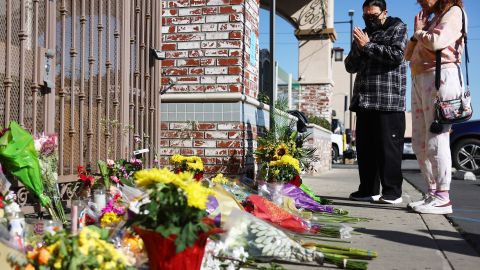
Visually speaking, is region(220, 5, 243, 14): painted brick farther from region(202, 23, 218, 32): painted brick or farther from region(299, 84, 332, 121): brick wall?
region(299, 84, 332, 121): brick wall

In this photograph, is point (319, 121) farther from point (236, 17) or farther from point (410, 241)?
point (410, 241)

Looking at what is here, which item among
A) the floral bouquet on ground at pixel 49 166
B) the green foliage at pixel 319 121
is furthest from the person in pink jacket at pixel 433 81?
the green foliage at pixel 319 121

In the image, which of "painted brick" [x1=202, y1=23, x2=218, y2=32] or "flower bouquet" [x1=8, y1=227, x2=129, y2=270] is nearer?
"flower bouquet" [x1=8, y1=227, x2=129, y2=270]

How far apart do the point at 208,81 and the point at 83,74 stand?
1.69m

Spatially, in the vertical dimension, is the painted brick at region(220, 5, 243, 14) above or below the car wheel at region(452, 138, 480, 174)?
above

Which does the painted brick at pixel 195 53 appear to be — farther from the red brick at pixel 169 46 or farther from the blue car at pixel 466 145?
the blue car at pixel 466 145

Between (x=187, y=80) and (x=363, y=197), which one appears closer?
(x=187, y=80)

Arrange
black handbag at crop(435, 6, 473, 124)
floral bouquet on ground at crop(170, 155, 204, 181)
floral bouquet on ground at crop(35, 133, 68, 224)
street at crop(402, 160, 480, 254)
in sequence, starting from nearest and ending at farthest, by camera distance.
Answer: floral bouquet on ground at crop(35, 133, 68, 224), street at crop(402, 160, 480, 254), floral bouquet on ground at crop(170, 155, 204, 181), black handbag at crop(435, 6, 473, 124)

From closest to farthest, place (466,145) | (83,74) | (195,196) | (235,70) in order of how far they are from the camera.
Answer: (195,196) → (83,74) → (235,70) → (466,145)

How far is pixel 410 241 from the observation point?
144 inches

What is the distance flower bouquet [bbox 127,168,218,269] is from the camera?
6.66 feet

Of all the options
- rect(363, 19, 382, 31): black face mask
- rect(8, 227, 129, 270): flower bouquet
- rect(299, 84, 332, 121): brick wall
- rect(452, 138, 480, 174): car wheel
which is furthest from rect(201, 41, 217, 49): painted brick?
rect(299, 84, 332, 121): brick wall

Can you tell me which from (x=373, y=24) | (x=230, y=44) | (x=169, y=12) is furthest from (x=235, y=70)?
(x=373, y=24)

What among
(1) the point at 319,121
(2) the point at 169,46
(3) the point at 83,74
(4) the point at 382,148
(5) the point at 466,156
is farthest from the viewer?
(1) the point at 319,121
